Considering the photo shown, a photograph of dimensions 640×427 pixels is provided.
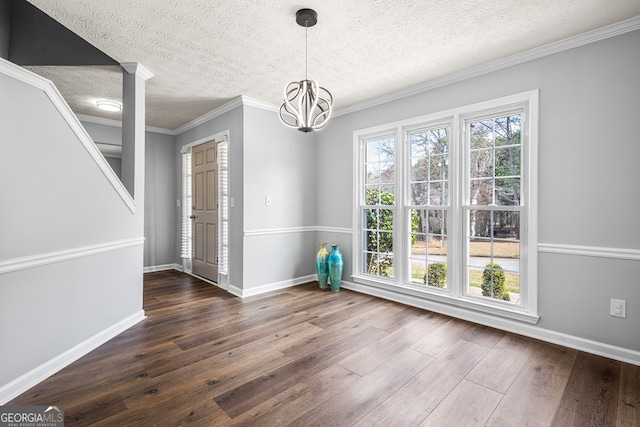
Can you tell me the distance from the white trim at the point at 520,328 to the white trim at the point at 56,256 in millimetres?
2890

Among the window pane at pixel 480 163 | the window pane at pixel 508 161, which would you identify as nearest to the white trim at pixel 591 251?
the window pane at pixel 508 161

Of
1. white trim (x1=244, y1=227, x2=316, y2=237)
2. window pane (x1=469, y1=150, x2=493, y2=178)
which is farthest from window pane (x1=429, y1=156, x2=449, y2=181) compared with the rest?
white trim (x1=244, y1=227, x2=316, y2=237)

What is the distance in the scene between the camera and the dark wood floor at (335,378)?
1.68m

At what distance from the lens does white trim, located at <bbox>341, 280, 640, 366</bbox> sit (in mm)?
2284

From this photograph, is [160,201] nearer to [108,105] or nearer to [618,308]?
[108,105]

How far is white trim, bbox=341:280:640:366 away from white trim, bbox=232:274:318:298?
1.11 m

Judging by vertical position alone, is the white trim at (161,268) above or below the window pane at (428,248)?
below

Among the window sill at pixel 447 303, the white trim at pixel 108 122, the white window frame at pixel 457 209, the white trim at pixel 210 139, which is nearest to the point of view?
the white window frame at pixel 457 209

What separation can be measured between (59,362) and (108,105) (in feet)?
11.0

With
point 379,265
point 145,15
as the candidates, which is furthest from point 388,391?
point 145,15

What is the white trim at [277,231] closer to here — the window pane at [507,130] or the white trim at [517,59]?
the white trim at [517,59]

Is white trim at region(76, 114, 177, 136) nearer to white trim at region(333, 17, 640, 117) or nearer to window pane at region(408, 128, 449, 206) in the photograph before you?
white trim at region(333, 17, 640, 117)

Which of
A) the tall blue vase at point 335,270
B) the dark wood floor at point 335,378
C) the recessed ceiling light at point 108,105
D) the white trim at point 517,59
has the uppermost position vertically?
the recessed ceiling light at point 108,105

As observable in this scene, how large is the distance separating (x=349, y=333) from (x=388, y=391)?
878 mm
